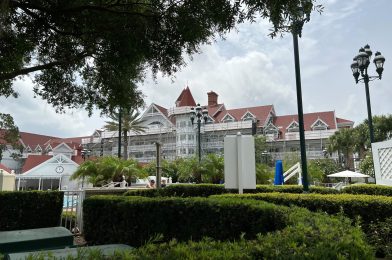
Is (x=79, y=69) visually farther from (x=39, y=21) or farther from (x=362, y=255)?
(x=362, y=255)

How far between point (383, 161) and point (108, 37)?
10.2 meters

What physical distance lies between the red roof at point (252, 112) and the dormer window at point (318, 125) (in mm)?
8172

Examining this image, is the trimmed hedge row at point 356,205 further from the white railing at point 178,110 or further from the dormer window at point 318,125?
the white railing at point 178,110

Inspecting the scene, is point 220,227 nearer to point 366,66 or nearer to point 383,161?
point 383,161

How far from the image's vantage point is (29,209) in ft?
32.0

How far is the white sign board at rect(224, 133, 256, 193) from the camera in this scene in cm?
841

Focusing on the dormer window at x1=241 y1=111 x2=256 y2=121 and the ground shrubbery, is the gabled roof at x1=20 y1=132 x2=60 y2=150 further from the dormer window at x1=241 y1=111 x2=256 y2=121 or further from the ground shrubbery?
the ground shrubbery

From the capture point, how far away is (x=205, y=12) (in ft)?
17.0

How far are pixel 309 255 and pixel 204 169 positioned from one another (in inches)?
937

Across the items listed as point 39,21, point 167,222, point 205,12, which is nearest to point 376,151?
point 167,222

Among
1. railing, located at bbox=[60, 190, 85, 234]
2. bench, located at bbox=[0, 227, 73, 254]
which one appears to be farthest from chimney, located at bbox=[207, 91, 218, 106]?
bench, located at bbox=[0, 227, 73, 254]

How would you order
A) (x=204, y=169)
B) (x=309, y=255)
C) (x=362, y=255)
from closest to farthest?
(x=309, y=255)
(x=362, y=255)
(x=204, y=169)

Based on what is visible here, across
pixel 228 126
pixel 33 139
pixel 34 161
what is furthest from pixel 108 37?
pixel 33 139

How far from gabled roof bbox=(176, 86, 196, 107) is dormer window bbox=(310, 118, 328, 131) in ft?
75.1
